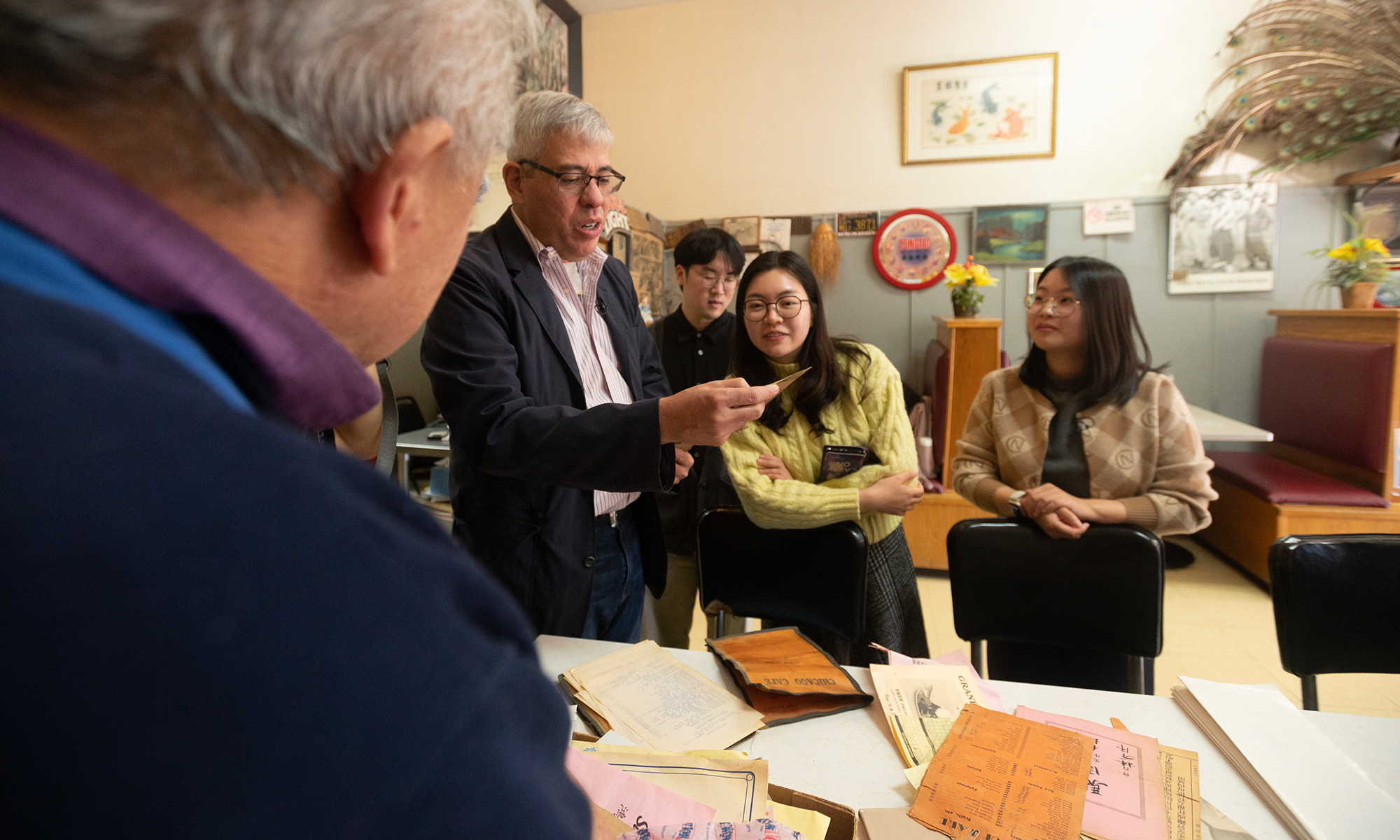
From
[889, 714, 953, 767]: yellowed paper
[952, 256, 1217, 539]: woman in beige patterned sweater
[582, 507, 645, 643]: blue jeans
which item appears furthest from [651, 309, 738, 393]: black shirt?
[889, 714, 953, 767]: yellowed paper

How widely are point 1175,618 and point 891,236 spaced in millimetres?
2882

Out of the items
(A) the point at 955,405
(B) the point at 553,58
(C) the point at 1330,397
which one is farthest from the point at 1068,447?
(B) the point at 553,58

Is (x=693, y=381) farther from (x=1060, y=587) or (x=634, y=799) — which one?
(x=634, y=799)

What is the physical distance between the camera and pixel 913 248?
15.8 ft

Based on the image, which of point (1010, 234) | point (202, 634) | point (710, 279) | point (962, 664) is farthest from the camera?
point (1010, 234)

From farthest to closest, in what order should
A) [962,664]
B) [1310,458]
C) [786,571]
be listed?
[1310,458] < [786,571] < [962,664]

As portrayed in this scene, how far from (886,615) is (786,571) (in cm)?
34

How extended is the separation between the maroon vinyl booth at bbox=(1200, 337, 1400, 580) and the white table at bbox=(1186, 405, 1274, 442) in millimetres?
275

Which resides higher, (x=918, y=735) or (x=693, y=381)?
(x=693, y=381)

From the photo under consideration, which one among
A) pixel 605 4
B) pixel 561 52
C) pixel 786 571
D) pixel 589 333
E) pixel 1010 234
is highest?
pixel 605 4

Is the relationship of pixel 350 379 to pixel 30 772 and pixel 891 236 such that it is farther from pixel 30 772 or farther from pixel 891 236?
pixel 891 236

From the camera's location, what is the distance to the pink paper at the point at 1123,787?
0.88m

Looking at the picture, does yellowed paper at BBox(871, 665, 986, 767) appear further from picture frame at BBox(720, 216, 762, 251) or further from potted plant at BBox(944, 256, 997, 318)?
picture frame at BBox(720, 216, 762, 251)

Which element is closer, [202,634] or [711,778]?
[202,634]
